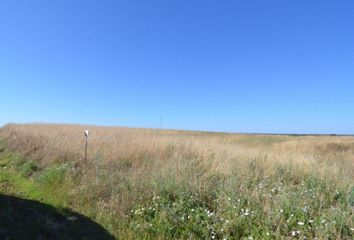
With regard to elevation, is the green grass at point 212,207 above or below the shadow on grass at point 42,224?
above

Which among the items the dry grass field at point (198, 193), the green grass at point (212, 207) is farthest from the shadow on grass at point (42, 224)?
the dry grass field at point (198, 193)

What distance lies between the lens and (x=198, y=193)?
6.89 m

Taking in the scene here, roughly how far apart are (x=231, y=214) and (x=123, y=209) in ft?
6.93

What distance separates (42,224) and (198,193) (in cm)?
298

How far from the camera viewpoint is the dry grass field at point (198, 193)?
5.47 metres

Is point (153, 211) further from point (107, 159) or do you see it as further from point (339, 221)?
point (107, 159)

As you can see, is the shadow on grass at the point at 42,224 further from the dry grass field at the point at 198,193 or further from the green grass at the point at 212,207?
the dry grass field at the point at 198,193

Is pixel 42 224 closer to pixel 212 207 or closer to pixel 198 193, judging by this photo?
pixel 198 193

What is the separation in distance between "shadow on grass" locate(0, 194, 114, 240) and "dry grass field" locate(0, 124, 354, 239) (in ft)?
0.81

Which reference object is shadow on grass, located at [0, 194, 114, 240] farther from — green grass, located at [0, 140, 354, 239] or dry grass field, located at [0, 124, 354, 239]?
A: dry grass field, located at [0, 124, 354, 239]

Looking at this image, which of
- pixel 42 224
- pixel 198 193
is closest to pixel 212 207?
pixel 198 193

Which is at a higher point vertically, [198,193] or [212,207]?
[198,193]

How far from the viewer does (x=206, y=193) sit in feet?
22.7

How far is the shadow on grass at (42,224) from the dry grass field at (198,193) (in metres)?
0.25
